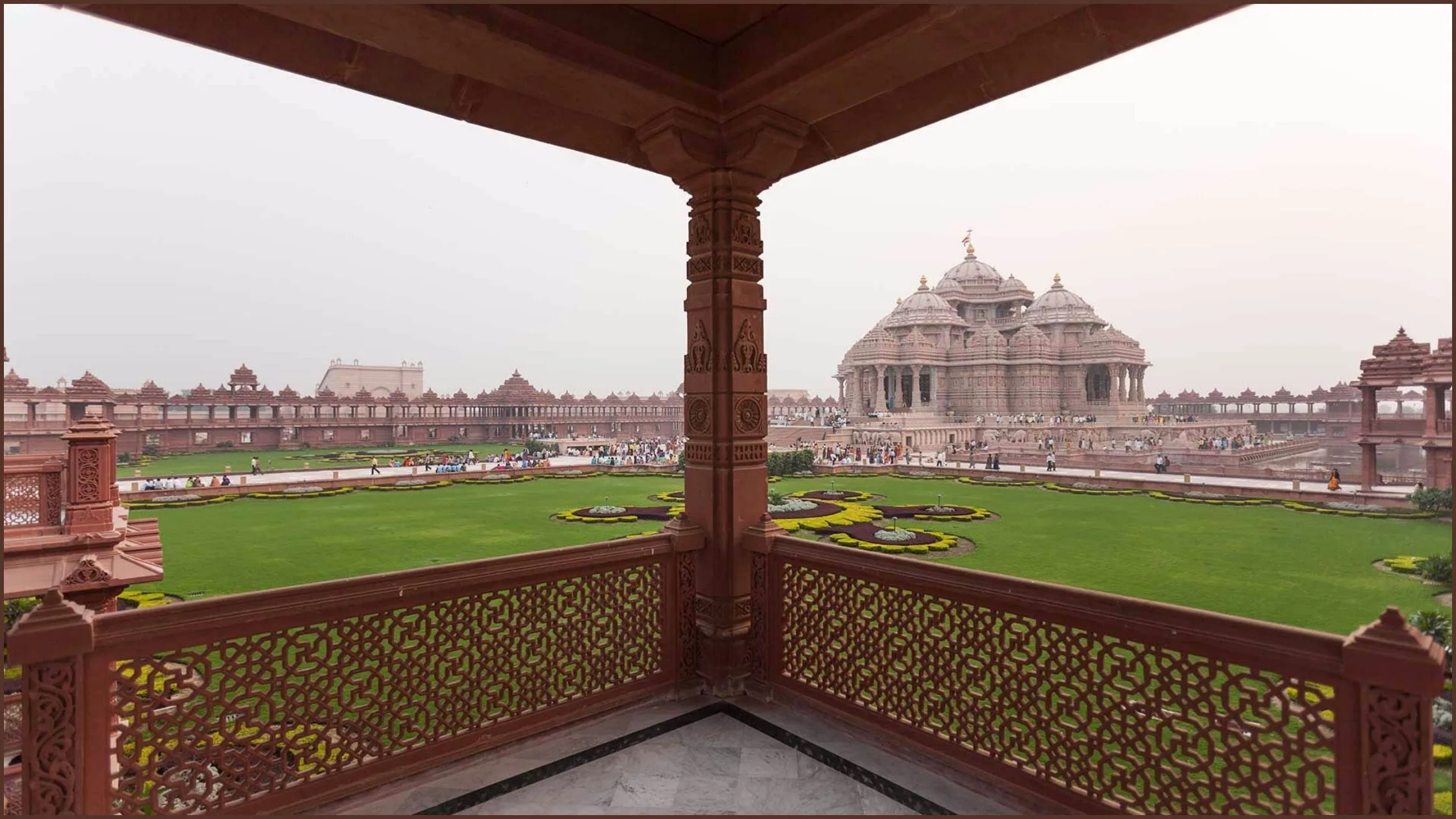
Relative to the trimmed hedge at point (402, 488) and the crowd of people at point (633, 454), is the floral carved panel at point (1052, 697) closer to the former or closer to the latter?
the trimmed hedge at point (402, 488)

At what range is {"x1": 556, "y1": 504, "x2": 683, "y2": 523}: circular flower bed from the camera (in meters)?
13.8

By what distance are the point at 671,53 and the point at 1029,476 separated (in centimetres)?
1991

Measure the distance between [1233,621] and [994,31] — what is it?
2227 mm

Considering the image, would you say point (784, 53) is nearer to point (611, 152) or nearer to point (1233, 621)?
point (611, 152)

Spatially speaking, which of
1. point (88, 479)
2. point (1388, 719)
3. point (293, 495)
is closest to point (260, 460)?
point (293, 495)

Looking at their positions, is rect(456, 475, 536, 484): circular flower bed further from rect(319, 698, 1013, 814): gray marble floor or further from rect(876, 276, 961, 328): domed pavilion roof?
rect(876, 276, 961, 328): domed pavilion roof

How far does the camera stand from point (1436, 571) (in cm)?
860

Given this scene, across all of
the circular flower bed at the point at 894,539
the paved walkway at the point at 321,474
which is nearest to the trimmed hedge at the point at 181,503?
the paved walkway at the point at 321,474

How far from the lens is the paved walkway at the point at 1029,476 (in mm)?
17031

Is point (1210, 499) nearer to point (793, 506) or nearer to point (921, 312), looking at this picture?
point (793, 506)

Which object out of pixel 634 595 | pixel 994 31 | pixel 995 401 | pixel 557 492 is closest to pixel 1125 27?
pixel 994 31

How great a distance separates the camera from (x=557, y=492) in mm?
18734

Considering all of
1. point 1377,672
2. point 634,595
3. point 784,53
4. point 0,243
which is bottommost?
point 634,595

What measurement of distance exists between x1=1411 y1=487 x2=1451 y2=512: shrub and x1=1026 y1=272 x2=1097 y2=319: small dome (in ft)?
106
